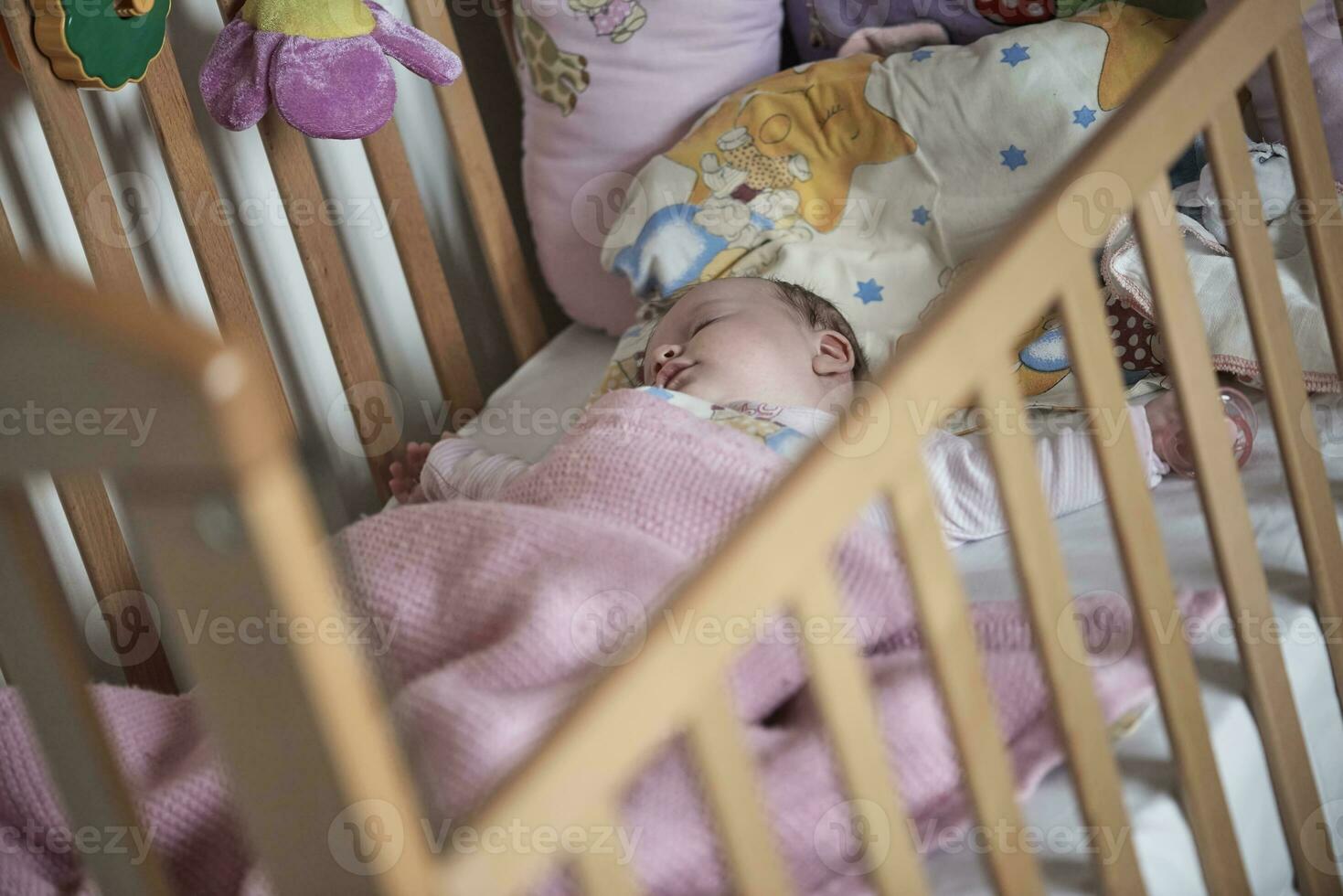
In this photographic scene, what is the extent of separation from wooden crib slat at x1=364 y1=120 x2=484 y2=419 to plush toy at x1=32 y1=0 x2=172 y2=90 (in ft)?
0.99

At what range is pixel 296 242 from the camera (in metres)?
1.44

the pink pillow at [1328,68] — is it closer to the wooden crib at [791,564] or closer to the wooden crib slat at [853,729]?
the wooden crib at [791,564]

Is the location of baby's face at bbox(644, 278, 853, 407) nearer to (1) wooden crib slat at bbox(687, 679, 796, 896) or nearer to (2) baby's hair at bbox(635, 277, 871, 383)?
(2) baby's hair at bbox(635, 277, 871, 383)

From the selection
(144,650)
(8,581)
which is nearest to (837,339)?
(144,650)

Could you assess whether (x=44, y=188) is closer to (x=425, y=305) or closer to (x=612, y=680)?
(x=425, y=305)

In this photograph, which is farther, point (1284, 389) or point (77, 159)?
point (77, 159)

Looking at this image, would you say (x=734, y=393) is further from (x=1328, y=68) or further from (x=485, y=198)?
(x=1328, y=68)

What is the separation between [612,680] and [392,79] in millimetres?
995

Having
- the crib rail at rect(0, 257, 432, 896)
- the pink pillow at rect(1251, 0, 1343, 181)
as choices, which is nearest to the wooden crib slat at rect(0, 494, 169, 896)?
the crib rail at rect(0, 257, 432, 896)

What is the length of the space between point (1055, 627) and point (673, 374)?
67 cm

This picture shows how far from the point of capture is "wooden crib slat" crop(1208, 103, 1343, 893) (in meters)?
0.83

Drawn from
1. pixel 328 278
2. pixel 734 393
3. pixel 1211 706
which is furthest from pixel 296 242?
pixel 1211 706

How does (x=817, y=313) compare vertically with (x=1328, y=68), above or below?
below

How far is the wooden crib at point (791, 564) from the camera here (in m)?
0.47
